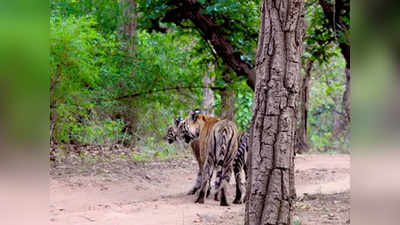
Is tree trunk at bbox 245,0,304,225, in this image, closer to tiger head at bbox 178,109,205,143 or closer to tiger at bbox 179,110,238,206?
tiger at bbox 179,110,238,206

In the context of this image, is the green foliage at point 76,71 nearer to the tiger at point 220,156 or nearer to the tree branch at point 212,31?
the tree branch at point 212,31

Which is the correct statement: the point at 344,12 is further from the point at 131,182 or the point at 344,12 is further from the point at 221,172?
the point at 131,182

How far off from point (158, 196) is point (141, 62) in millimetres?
3685

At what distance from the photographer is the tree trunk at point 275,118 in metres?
4.77

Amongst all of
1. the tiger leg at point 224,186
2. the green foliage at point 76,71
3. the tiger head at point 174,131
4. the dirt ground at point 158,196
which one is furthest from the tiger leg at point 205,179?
the green foliage at point 76,71

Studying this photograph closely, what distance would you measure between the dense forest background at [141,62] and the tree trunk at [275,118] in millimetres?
3212

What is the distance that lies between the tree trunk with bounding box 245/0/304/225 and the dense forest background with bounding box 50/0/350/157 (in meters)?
3.21

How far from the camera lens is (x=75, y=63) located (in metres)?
9.49

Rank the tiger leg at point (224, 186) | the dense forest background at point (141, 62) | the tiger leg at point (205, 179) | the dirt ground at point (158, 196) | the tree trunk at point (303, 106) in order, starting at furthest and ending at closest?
the tree trunk at point (303, 106), the dense forest background at point (141, 62), the tiger leg at point (205, 179), the tiger leg at point (224, 186), the dirt ground at point (158, 196)

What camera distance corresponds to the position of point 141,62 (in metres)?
12.3

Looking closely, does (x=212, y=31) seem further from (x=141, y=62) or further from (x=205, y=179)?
(x=205, y=179)

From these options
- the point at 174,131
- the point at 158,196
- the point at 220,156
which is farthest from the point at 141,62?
the point at 220,156
